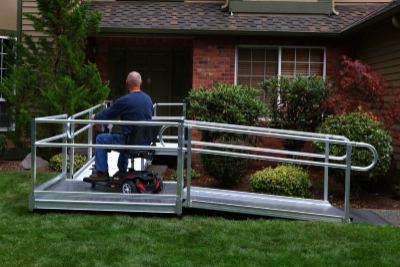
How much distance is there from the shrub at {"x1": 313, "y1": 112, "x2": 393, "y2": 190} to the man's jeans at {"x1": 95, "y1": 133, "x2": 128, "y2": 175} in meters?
3.25

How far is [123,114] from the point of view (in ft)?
26.0

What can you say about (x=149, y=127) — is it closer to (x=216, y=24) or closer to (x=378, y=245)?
(x=378, y=245)

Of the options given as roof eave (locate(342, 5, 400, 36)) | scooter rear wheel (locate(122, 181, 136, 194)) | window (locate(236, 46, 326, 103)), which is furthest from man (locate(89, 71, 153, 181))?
window (locate(236, 46, 326, 103))

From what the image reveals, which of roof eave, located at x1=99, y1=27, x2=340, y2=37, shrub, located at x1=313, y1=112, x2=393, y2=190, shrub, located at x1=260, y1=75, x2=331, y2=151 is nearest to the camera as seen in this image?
shrub, located at x1=313, y1=112, x2=393, y2=190

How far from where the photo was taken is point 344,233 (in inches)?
269

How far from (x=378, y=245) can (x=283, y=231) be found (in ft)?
3.40

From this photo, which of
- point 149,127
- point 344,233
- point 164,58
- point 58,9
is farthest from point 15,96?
point 344,233

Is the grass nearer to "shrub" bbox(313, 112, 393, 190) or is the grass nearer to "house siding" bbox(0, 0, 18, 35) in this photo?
"shrub" bbox(313, 112, 393, 190)

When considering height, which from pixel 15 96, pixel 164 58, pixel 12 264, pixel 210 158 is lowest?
pixel 12 264

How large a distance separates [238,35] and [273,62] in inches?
40.6

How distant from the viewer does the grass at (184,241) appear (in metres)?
5.82

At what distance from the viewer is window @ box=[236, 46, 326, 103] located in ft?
45.1

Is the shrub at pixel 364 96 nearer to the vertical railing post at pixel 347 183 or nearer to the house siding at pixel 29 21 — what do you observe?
the vertical railing post at pixel 347 183

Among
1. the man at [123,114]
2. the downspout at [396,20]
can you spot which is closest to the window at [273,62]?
the downspout at [396,20]
